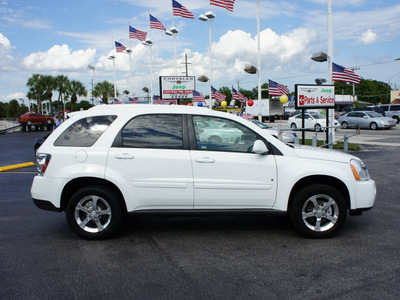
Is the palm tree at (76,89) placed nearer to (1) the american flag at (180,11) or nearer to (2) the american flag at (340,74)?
(1) the american flag at (180,11)

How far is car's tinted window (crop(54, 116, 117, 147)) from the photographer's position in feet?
15.8

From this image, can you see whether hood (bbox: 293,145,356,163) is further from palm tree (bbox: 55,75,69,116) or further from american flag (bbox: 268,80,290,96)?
palm tree (bbox: 55,75,69,116)

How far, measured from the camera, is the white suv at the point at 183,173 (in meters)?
4.66

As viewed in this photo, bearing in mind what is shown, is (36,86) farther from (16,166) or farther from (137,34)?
(16,166)

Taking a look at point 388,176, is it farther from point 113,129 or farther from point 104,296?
point 104,296

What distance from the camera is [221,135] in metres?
4.86

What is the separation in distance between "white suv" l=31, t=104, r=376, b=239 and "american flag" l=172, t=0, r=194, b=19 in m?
23.0

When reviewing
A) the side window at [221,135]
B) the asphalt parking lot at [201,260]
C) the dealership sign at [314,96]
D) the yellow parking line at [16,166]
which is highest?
the dealership sign at [314,96]

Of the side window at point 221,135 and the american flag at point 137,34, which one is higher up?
the american flag at point 137,34

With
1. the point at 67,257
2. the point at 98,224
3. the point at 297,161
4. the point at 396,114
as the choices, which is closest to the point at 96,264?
the point at 67,257

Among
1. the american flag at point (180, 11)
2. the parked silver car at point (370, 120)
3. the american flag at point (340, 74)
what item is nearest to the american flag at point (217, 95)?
the american flag at point (180, 11)

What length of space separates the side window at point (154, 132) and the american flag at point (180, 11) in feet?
75.8

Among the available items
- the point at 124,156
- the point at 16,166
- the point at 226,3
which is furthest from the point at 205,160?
the point at 226,3

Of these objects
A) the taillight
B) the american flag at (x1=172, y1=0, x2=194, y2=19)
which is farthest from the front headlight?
the american flag at (x1=172, y1=0, x2=194, y2=19)
